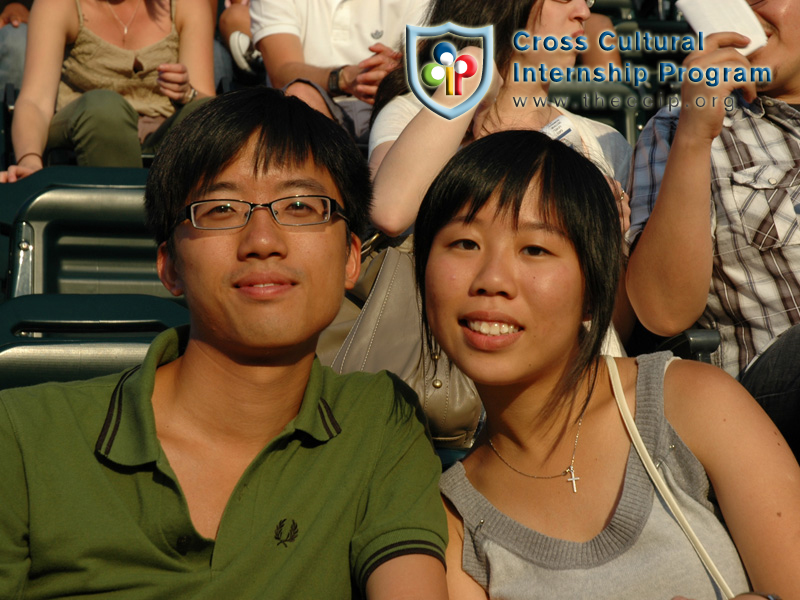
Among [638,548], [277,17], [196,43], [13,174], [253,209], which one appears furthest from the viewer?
[196,43]

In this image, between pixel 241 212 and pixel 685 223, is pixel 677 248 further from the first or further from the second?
pixel 241 212

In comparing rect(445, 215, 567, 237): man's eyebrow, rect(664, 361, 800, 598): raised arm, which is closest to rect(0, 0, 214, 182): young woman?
rect(445, 215, 567, 237): man's eyebrow

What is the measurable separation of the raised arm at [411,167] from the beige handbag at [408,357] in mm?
197

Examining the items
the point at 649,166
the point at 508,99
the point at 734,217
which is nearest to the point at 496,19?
the point at 508,99

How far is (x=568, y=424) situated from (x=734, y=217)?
3.20 feet

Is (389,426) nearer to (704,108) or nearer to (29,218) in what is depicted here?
(704,108)

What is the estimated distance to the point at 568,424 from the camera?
1.92 m

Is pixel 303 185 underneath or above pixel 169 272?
above

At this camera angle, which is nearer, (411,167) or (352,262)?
(352,262)

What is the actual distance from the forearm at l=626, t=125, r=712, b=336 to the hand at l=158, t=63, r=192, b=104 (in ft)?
7.27

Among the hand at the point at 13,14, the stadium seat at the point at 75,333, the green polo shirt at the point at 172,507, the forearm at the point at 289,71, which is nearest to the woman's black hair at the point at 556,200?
the green polo shirt at the point at 172,507

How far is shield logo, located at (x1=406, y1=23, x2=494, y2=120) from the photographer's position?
2766 millimetres

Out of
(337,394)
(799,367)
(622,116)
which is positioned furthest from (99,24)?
(799,367)

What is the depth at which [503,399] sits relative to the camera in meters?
1.93
